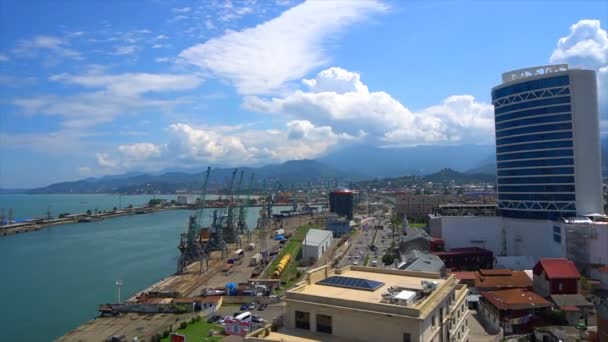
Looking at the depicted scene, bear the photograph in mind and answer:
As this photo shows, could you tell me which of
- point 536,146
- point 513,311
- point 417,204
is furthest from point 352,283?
point 417,204

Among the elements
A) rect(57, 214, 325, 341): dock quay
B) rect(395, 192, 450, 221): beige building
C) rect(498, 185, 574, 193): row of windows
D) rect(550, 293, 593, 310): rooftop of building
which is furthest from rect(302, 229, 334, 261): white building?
rect(395, 192, 450, 221): beige building

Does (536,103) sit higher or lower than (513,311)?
higher

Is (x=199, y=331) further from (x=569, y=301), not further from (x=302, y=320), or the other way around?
(x=569, y=301)

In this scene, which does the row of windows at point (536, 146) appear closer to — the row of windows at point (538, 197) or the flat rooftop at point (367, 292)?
the row of windows at point (538, 197)

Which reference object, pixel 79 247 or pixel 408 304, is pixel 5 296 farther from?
pixel 408 304

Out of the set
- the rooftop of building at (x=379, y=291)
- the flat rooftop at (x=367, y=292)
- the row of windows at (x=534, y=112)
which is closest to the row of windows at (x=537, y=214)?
the row of windows at (x=534, y=112)
